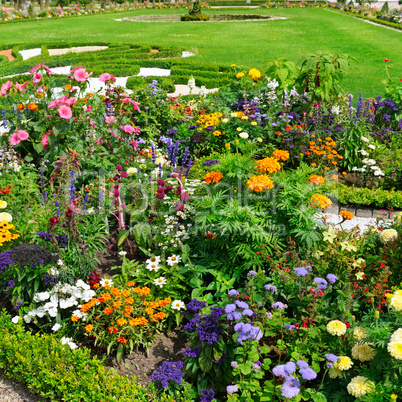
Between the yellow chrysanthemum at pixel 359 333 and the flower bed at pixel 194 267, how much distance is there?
11mm

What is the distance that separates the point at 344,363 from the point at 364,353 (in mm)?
154

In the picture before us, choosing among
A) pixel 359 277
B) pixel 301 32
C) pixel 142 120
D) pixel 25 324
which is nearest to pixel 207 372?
pixel 359 277

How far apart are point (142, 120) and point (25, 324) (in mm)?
3506

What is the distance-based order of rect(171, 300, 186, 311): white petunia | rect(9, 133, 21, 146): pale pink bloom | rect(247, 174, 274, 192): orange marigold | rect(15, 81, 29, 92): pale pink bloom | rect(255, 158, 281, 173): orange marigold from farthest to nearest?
rect(15, 81, 29, 92): pale pink bloom < rect(9, 133, 21, 146): pale pink bloom < rect(255, 158, 281, 173): orange marigold < rect(247, 174, 274, 192): orange marigold < rect(171, 300, 186, 311): white petunia

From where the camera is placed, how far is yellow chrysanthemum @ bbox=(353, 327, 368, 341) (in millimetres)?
2617

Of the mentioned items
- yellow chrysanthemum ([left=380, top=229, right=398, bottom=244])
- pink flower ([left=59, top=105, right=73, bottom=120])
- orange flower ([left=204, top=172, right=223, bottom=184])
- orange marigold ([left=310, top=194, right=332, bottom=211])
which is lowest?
yellow chrysanthemum ([left=380, top=229, right=398, bottom=244])

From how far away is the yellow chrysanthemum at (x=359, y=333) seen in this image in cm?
262

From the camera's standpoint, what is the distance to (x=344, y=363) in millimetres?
2479

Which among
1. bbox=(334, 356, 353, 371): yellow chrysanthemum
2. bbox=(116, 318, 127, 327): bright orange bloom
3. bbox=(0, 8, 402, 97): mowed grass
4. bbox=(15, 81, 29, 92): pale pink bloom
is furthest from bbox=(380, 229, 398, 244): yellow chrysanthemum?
bbox=(0, 8, 402, 97): mowed grass

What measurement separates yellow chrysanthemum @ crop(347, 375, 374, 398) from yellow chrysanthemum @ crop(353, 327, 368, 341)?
283mm

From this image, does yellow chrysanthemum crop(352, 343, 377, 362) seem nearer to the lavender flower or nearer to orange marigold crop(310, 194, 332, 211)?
the lavender flower

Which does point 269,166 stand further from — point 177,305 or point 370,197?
point 370,197

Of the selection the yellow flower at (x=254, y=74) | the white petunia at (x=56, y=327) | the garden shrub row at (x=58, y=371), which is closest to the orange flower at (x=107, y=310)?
the garden shrub row at (x=58, y=371)

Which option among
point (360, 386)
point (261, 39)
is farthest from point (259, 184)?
point (261, 39)
